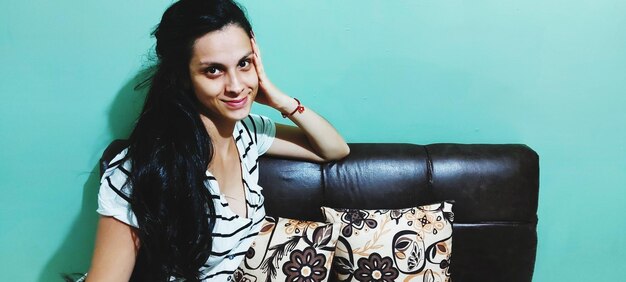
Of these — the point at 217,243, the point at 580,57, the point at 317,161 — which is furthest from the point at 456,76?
the point at 217,243

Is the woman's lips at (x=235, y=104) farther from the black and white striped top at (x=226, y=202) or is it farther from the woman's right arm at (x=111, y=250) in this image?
the woman's right arm at (x=111, y=250)

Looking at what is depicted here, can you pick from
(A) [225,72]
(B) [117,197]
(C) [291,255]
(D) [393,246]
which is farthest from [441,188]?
(B) [117,197]

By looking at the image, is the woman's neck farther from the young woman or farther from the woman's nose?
the woman's nose

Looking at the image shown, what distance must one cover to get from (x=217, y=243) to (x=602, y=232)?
1310 mm

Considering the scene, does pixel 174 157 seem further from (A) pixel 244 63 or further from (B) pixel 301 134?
(B) pixel 301 134

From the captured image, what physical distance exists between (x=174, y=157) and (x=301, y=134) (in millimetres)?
454

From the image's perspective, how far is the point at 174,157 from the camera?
1.18m

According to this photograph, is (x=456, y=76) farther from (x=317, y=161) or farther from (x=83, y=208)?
(x=83, y=208)

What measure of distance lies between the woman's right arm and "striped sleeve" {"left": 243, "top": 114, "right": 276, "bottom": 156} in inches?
17.6

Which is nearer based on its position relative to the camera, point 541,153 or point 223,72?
point 223,72

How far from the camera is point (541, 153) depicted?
1.66 meters

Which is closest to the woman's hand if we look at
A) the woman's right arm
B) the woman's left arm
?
the woman's left arm

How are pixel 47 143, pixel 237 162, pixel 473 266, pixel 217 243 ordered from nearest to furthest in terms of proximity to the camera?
pixel 217 243 → pixel 237 162 → pixel 473 266 → pixel 47 143

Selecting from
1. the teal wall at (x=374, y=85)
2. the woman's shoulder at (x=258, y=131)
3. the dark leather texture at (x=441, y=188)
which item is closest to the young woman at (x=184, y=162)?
the woman's shoulder at (x=258, y=131)
